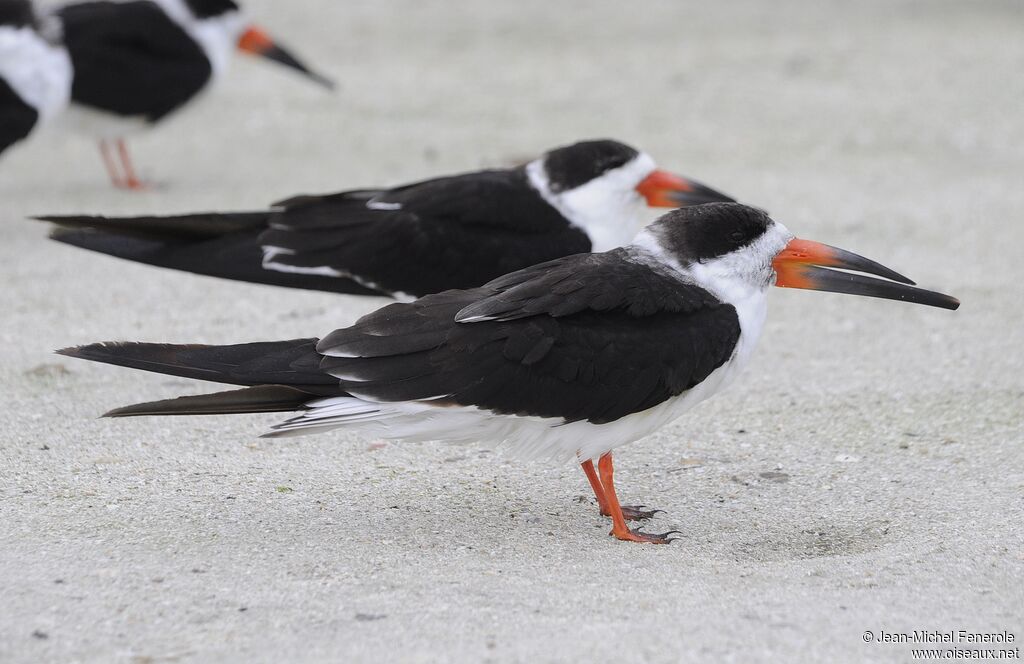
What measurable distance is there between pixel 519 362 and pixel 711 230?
32.4 inches

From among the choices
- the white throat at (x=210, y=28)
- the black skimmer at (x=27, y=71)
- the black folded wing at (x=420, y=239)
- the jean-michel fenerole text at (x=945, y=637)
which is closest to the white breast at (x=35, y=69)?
the black skimmer at (x=27, y=71)

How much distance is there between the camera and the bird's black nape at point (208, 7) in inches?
346

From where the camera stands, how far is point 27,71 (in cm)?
734

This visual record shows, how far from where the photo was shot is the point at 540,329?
3848mm

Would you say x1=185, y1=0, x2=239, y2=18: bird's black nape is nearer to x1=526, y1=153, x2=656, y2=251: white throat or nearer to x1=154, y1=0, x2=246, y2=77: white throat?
x1=154, y1=0, x2=246, y2=77: white throat

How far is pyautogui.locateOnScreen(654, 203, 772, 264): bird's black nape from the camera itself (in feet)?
13.7

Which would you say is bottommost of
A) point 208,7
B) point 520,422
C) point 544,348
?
point 520,422

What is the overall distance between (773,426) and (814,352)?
0.96 metres

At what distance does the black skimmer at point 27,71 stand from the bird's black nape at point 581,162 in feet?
10.8

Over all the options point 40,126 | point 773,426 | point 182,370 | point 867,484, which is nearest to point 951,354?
point 773,426

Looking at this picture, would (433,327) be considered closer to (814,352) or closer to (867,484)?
(867,484)

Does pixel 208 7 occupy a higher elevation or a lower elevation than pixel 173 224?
higher

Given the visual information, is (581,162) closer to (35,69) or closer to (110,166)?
(35,69)

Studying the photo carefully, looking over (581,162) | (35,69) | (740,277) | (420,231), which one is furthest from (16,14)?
(740,277)
